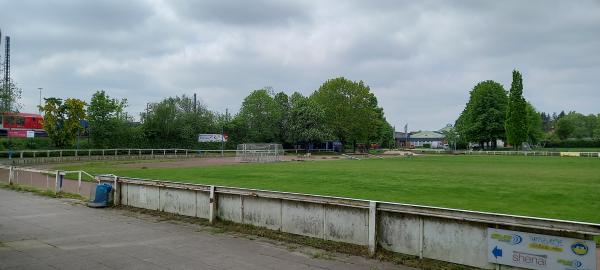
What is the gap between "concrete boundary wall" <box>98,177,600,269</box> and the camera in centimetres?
682

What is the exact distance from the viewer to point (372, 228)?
8.07 m

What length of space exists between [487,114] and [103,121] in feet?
236

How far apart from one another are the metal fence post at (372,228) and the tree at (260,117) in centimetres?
7033

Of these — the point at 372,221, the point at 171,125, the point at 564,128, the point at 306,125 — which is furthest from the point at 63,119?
the point at 564,128

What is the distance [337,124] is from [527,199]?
228 ft

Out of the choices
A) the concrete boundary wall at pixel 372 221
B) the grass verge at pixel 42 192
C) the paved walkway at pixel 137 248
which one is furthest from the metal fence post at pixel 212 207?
the grass verge at pixel 42 192

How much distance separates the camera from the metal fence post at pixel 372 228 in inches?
315

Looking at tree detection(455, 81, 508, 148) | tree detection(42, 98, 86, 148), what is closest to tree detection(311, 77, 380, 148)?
tree detection(455, 81, 508, 148)

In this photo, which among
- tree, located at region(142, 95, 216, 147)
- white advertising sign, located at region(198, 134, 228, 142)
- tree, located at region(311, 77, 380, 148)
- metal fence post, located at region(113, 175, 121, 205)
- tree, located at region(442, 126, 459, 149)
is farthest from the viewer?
tree, located at region(442, 126, 459, 149)

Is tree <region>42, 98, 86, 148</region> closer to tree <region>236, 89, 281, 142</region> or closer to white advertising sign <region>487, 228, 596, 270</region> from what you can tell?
tree <region>236, 89, 281, 142</region>

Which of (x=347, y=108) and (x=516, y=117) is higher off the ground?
(x=347, y=108)

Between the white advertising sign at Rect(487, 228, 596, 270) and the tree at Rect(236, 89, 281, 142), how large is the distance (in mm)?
72014

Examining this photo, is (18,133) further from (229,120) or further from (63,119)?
(229,120)

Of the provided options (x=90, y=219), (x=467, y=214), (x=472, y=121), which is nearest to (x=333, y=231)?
(x=467, y=214)
